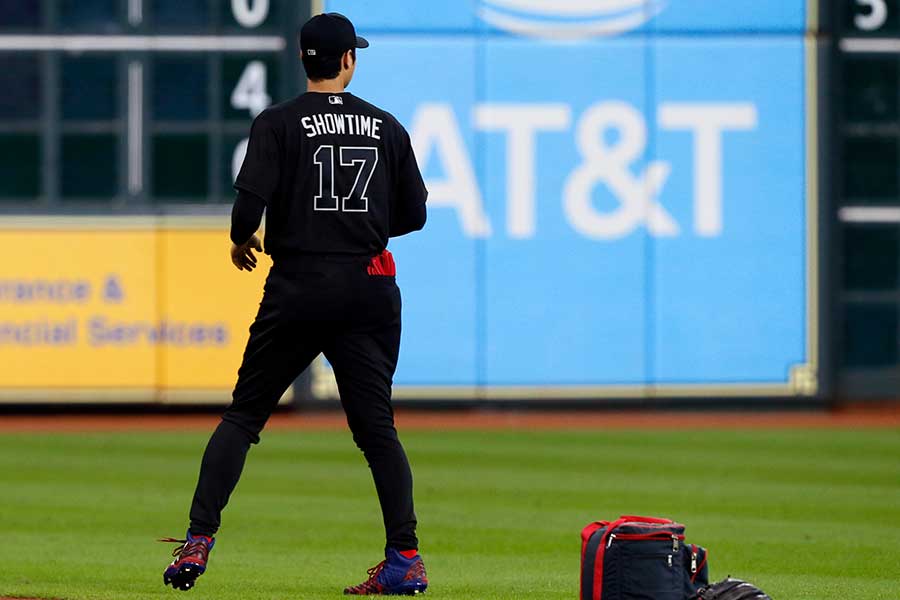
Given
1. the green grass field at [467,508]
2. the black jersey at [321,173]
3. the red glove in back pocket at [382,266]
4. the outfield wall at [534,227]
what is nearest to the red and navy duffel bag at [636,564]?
the green grass field at [467,508]

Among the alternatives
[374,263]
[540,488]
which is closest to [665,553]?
[374,263]

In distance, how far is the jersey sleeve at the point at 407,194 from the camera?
653 cm

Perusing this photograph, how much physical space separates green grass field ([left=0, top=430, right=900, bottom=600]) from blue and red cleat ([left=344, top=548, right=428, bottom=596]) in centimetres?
21

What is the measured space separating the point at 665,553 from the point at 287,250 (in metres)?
1.66

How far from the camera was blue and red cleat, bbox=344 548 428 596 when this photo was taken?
6375 mm

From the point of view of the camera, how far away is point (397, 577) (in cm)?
638

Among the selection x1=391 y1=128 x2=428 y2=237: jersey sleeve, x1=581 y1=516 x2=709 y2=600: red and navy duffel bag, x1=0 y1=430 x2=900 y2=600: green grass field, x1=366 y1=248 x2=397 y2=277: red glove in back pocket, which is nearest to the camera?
x1=581 y1=516 x2=709 y2=600: red and navy duffel bag

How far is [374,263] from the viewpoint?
640 cm

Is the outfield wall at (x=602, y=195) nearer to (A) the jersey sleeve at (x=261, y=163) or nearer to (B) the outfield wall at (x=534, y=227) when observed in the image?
(B) the outfield wall at (x=534, y=227)

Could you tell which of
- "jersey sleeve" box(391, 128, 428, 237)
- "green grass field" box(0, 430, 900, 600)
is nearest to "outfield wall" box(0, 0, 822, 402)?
"green grass field" box(0, 430, 900, 600)

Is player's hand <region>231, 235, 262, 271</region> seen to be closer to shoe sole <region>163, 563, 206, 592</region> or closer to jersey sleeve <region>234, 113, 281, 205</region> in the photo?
jersey sleeve <region>234, 113, 281, 205</region>

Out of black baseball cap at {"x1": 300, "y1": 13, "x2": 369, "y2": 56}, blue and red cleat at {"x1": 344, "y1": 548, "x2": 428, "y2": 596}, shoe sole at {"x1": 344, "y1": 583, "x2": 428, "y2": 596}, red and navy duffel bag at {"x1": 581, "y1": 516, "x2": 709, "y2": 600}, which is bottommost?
shoe sole at {"x1": 344, "y1": 583, "x2": 428, "y2": 596}

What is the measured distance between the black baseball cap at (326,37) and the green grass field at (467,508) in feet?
6.22

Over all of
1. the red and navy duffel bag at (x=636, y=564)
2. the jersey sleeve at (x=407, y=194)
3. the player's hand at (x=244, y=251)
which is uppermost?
the jersey sleeve at (x=407, y=194)
